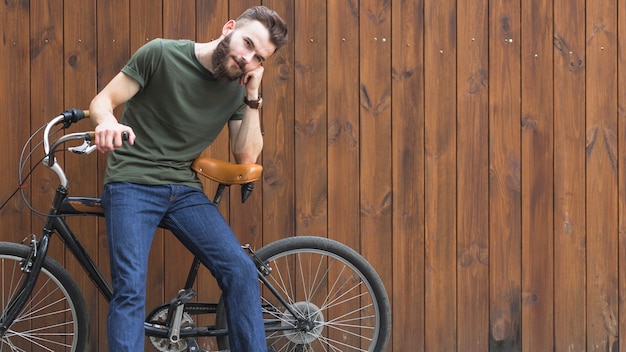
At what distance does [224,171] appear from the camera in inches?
132

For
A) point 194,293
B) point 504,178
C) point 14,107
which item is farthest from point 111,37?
point 504,178

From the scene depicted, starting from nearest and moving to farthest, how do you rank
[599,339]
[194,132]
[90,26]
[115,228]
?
[115,228]
[194,132]
[90,26]
[599,339]

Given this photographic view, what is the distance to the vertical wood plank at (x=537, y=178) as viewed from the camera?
4047mm

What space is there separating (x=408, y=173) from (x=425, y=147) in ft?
0.47

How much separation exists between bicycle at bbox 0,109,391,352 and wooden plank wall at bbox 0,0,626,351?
169mm

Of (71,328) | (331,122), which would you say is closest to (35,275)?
(71,328)

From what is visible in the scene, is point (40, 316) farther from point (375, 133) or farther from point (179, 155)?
point (375, 133)

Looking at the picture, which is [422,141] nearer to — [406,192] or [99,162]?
[406,192]

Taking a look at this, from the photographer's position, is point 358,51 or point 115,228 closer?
point 115,228

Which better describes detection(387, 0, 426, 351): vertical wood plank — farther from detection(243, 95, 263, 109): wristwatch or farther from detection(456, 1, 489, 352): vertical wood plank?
detection(243, 95, 263, 109): wristwatch

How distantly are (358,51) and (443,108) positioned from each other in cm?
48

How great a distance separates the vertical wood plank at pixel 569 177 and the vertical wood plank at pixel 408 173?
0.65 m

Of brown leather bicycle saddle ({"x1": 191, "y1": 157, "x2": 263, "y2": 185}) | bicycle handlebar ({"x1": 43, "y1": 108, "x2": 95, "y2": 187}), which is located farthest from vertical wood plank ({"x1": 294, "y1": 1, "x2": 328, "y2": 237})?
bicycle handlebar ({"x1": 43, "y1": 108, "x2": 95, "y2": 187})

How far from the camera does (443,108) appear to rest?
401cm
